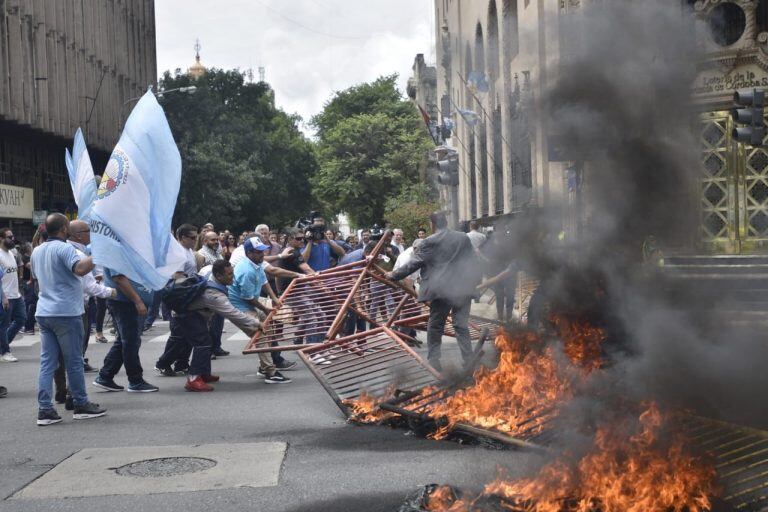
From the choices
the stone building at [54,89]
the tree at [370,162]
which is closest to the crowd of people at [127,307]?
the stone building at [54,89]

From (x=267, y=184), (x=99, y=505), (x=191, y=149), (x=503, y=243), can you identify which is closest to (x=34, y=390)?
(x=99, y=505)

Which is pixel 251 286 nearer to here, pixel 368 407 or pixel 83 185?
pixel 83 185

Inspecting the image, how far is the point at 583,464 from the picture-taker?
179 inches

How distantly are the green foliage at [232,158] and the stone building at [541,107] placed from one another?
10.8m

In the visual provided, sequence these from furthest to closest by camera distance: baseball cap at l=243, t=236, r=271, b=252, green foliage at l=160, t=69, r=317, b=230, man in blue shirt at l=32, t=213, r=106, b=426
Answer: green foliage at l=160, t=69, r=317, b=230
baseball cap at l=243, t=236, r=271, b=252
man in blue shirt at l=32, t=213, r=106, b=426

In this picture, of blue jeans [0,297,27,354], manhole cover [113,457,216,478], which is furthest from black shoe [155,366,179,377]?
manhole cover [113,457,216,478]

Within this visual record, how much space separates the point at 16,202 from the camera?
27.0 metres

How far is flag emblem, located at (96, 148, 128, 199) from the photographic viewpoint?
8.31m

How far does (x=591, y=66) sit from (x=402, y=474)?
291cm

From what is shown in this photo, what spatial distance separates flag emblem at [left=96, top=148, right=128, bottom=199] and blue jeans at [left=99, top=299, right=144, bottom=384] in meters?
1.18

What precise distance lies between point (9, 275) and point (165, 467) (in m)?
7.37

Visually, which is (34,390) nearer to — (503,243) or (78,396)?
(78,396)

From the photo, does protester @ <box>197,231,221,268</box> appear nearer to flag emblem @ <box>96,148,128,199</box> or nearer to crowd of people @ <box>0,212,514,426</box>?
crowd of people @ <box>0,212,514,426</box>

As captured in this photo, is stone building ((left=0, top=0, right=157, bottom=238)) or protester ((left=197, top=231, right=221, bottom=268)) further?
stone building ((left=0, top=0, right=157, bottom=238))
